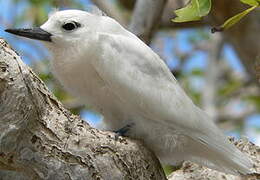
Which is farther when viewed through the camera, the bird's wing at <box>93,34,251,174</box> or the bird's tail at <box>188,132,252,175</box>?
the bird's tail at <box>188,132,252,175</box>

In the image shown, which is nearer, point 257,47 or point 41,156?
point 41,156

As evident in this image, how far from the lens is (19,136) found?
350 cm

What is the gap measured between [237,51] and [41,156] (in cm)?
393

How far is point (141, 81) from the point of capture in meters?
4.12

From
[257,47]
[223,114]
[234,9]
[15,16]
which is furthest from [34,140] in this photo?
[223,114]

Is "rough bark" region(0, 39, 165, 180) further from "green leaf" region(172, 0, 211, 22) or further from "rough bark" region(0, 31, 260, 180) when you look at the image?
"green leaf" region(172, 0, 211, 22)

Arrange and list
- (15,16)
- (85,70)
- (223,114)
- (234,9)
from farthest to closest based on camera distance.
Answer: (223,114) → (15,16) → (234,9) → (85,70)

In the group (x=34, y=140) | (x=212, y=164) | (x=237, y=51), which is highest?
(x=34, y=140)

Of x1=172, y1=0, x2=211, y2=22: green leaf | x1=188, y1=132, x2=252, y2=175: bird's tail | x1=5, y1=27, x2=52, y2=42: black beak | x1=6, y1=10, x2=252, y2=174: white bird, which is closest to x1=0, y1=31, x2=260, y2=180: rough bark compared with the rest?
x1=6, y1=10, x2=252, y2=174: white bird

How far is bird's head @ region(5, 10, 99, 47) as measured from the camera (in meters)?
4.08

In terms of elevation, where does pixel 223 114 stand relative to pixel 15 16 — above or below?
below

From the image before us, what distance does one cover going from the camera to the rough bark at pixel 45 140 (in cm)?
343

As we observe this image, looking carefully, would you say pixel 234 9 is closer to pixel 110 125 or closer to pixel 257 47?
pixel 257 47

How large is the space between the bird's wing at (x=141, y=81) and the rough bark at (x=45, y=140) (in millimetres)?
279
